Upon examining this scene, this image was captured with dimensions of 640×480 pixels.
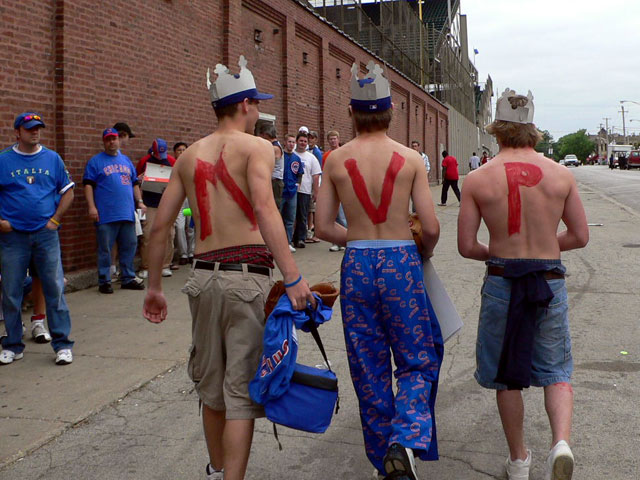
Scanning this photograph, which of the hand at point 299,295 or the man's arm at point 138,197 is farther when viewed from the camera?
the man's arm at point 138,197

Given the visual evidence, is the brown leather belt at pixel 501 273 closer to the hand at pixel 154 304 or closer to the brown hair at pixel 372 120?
the brown hair at pixel 372 120

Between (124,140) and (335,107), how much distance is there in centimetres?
1160

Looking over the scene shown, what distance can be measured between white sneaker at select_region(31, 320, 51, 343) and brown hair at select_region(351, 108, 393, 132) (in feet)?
13.8

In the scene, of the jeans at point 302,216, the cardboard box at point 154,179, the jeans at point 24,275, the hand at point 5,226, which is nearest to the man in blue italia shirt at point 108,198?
the cardboard box at point 154,179

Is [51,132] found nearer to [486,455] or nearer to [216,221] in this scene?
[216,221]

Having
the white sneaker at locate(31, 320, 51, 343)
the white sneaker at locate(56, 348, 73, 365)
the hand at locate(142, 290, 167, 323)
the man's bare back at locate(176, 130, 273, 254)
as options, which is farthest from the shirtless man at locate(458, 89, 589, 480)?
the white sneaker at locate(31, 320, 51, 343)

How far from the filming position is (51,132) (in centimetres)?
833

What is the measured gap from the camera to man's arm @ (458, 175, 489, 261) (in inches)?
135

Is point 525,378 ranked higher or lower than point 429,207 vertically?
lower

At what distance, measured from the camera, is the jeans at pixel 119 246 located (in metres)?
8.28

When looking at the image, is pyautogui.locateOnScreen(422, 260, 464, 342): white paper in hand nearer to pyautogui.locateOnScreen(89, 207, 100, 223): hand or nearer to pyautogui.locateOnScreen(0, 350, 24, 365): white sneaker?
pyautogui.locateOnScreen(0, 350, 24, 365): white sneaker

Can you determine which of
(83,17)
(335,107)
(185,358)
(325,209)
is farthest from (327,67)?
(325,209)

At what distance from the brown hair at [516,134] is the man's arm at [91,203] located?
229 inches

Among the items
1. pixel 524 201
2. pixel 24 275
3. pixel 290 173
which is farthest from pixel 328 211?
pixel 290 173
